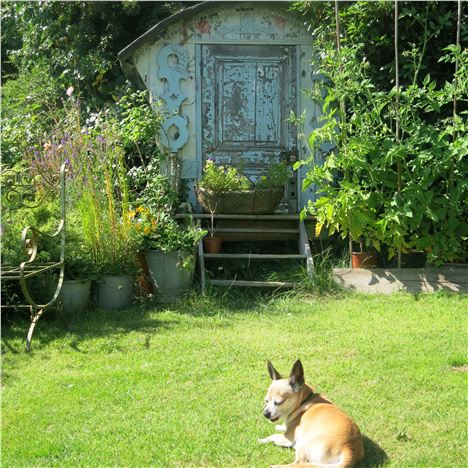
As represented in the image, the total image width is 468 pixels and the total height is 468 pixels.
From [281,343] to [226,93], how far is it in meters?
4.33

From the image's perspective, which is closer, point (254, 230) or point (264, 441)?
point (264, 441)

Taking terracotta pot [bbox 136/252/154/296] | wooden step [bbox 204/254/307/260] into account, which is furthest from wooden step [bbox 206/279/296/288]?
terracotta pot [bbox 136/252/154/296]

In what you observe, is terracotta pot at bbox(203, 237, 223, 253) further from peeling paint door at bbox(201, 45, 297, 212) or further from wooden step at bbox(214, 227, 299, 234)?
peeling paint door at bbox(201, 45, 297, 212)

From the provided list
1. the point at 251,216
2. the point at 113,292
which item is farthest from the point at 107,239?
the point at 251,216

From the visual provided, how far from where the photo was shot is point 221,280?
763 cm

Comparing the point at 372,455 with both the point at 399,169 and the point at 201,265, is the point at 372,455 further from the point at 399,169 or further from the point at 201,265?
the point at 201,265

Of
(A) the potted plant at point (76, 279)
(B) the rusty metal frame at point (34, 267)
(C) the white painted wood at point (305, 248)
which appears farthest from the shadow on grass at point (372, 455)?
(C) the white painted wood at point (305, 248)

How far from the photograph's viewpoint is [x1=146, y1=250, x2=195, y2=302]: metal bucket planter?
24.0 ft

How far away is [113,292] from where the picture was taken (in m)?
7.05

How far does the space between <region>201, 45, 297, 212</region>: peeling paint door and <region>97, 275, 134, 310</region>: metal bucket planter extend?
2559 millimetres

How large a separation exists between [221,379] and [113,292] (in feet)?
8.19

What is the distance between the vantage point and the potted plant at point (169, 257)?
24.0 feet

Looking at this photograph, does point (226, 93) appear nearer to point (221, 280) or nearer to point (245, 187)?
point (245, 187)

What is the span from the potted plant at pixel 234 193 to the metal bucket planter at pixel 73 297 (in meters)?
2.11
